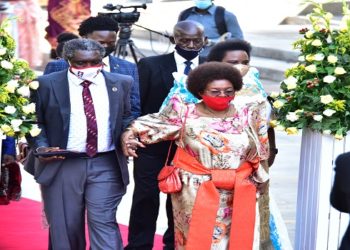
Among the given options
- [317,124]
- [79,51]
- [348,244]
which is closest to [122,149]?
[79,51]

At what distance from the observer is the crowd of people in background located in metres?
7.07

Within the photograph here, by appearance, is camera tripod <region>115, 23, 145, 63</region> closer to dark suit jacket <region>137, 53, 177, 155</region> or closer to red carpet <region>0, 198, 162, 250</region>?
red carpet <region>0, 198, 162, 250</region>

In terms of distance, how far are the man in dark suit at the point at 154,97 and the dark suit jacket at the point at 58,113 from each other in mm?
821

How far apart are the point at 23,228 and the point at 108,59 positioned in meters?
2.10

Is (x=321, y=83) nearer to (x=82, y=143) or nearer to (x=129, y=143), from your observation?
(x=129, y=143)

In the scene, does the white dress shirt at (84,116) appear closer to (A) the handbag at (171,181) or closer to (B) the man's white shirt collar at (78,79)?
(B) the man's white shirt collar at (78,79)

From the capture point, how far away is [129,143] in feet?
23.6

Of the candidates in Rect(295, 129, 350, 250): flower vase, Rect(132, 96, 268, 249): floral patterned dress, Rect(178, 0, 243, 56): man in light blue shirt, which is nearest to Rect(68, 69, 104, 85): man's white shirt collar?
Rect(132, 96, 268, 249): floral patterned dress

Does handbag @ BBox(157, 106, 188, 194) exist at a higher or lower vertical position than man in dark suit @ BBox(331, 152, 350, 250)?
lower

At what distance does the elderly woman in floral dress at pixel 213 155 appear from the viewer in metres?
7.04

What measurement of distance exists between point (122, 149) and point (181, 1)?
51.4 ft

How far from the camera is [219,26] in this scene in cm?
1217

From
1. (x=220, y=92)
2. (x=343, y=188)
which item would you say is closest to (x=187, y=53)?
(x=220, y=92)

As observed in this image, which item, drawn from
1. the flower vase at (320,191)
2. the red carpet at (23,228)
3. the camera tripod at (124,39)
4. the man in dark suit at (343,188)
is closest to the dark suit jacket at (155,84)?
the red carpet at (23,228)
